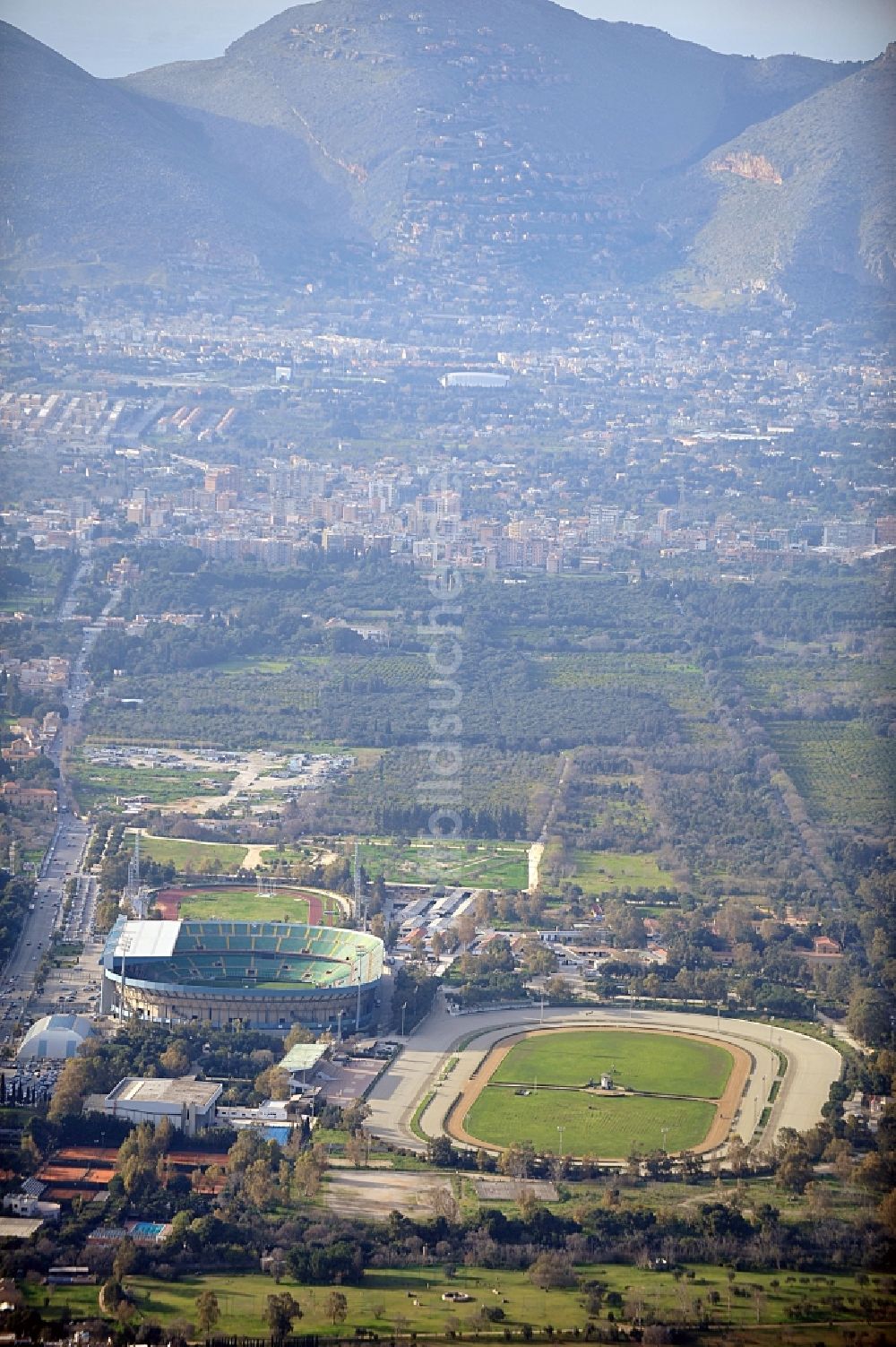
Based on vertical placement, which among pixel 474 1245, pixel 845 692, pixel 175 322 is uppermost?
pixel 175 322

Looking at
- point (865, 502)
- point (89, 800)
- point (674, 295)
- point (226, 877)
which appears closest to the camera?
point (226, 877)

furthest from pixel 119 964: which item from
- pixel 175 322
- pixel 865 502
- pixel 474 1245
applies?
pixel 175 322

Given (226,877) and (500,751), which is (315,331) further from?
(226,877)

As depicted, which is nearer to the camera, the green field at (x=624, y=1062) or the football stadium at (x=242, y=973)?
the green field at (x=624, y=1062)

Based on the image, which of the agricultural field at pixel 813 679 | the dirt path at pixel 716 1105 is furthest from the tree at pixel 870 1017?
the agricultural field at pixel 813 679

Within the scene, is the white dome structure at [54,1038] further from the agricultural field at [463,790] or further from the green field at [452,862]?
the agricultural field at [463,790]

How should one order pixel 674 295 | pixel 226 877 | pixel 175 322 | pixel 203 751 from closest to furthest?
pixel 226 877
pixel 203 751
pixel 175 322
pixel 674 295

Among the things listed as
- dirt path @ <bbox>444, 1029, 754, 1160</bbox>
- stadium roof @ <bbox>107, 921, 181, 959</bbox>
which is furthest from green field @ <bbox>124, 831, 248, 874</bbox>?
dirt path @ <bbox>444, 1029, 754, 1160</bbox>
